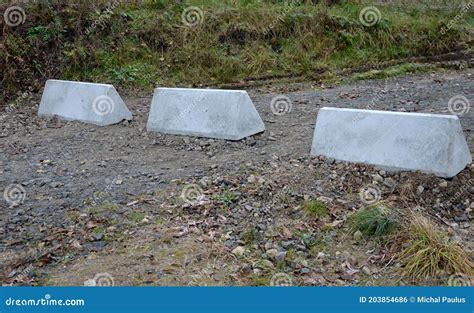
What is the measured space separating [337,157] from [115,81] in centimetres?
539

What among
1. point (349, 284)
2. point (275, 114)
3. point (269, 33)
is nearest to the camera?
point (349, 284)

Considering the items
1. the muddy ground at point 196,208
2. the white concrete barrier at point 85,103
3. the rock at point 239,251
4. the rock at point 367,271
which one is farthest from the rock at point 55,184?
the rock at point 367,271

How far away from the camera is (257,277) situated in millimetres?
3406

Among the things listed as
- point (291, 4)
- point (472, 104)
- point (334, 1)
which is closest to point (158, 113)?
point (472, 104)

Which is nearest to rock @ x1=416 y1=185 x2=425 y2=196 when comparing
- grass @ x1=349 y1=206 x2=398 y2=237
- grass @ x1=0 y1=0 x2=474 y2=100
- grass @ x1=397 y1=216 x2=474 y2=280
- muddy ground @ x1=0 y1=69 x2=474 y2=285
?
muddy ground @ x1=0 y1=69 x2=474 y2=285

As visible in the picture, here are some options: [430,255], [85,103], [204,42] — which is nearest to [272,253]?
[430,255]

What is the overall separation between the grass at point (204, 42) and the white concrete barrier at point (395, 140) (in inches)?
177

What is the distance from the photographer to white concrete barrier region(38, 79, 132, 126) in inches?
268

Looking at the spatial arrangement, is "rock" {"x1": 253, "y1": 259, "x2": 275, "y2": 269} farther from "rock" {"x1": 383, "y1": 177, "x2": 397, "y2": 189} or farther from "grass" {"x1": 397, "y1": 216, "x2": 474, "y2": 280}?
"rock" {"x1": 383, "y1": 177, "x2": 397, "y2": 189}

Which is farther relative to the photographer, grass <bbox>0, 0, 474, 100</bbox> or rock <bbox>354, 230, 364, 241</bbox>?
grass <bbox>0, 0, 474, 100</bbox>

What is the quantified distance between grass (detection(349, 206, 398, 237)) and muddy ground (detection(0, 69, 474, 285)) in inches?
3.4

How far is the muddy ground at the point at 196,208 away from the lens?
3.52m

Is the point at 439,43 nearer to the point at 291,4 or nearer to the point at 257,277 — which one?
the point at 291,4

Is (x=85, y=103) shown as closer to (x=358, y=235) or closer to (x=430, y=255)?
(x=358, y=235)
